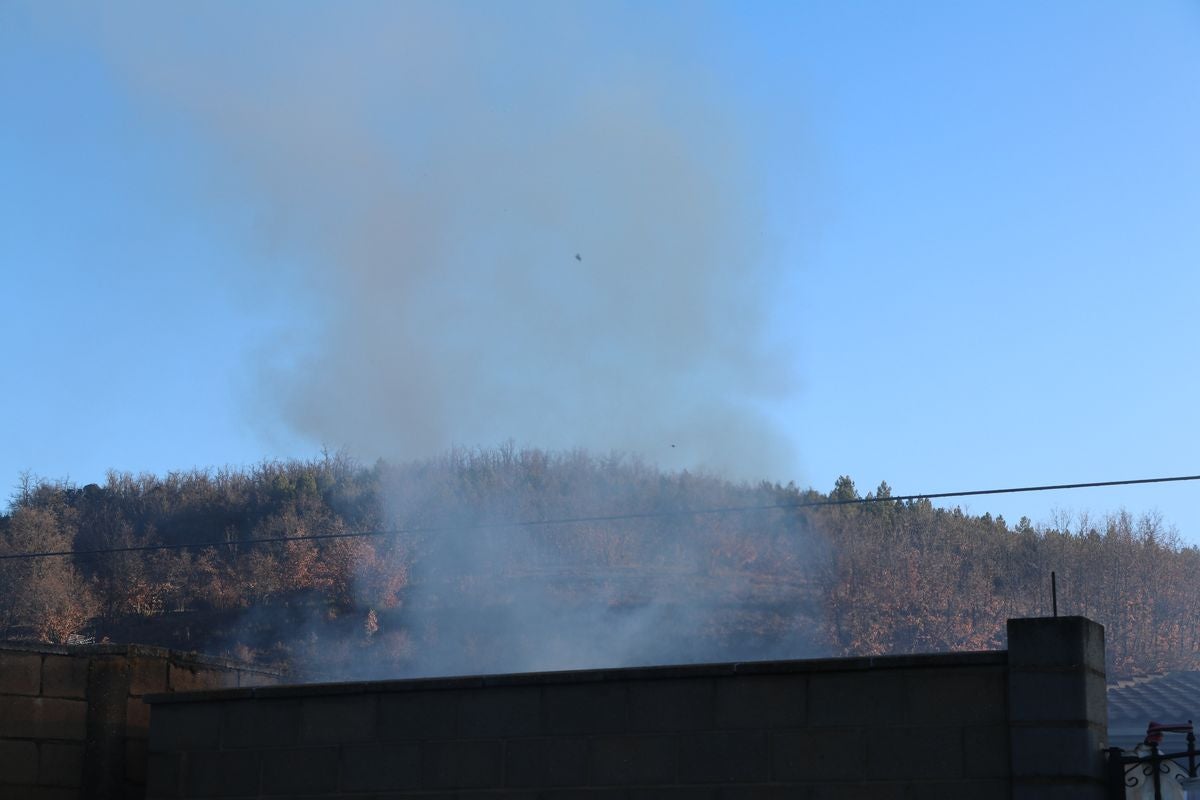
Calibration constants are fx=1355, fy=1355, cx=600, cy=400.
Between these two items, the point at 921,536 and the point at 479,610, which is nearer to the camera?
the point at 479,610

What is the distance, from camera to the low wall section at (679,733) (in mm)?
7266

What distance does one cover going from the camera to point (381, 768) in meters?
8.79

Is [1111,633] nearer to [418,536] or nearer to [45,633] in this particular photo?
[418,536]

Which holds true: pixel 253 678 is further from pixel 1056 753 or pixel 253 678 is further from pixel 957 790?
pixel 1056 753

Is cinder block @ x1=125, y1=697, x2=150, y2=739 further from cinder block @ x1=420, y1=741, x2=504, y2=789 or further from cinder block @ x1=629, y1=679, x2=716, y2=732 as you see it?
cinder block @ x1=629, y1=679, x2=716, y2=732

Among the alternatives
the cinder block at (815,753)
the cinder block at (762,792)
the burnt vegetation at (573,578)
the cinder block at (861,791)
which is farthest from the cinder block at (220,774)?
the burnt vegetation at (573,578)

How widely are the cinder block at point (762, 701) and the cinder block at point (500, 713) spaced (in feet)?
4.01

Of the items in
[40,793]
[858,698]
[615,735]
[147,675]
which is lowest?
[40,793]

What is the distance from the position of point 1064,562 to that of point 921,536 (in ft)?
11.8

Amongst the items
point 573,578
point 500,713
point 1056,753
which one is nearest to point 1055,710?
point 1056,753

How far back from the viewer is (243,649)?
3172 cm

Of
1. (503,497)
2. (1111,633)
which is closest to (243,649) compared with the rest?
(503,497)

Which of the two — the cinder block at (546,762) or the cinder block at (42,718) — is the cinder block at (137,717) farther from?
the cinder block at (546,762)

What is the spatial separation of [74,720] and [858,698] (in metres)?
6.15
